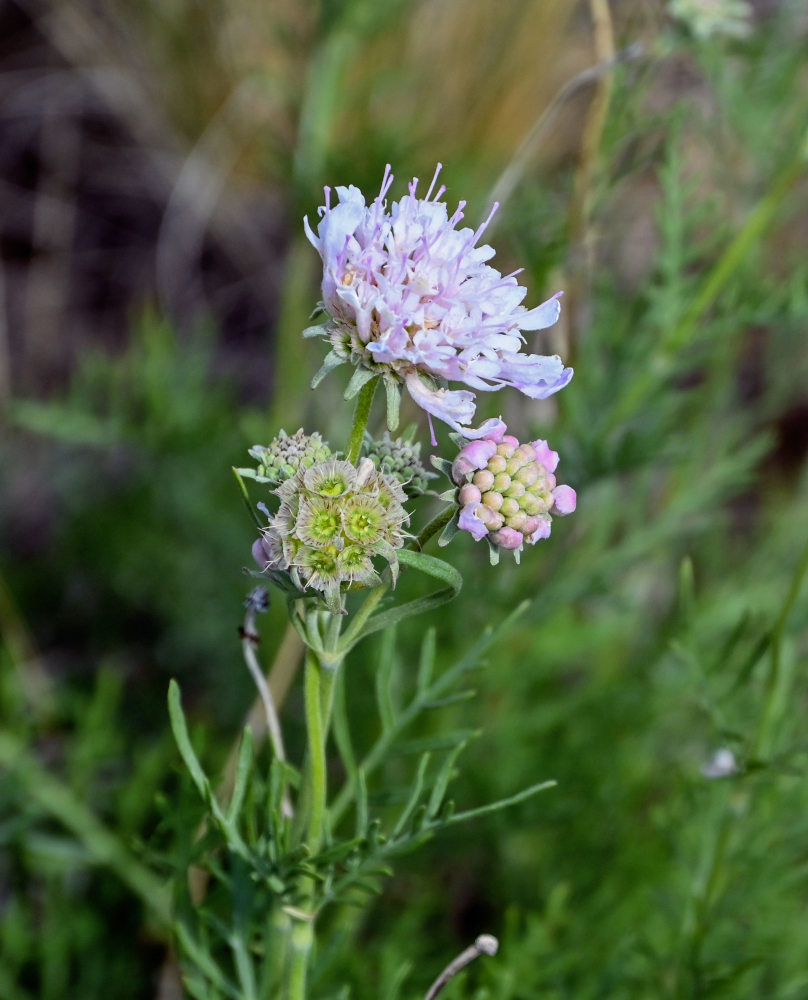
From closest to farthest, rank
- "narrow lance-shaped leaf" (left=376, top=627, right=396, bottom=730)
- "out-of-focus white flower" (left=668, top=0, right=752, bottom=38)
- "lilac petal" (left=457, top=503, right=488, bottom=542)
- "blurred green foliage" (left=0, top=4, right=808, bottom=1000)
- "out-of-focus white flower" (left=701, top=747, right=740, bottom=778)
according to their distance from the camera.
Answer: "lilac petal" (left=457, top=503, right=488, bottom=542) < "narrow lance-shaped leaf" (left=376, top=627, right=396, bottom=730) < "out-of-focus white flower" (left=701, top=747, right=740, bottom=778) < "blurred green foliage" (left=0, top=4, right=808, bottom=1000) < "out-of-focus white flower" (left=668, top=0, right=752, bottom=38)

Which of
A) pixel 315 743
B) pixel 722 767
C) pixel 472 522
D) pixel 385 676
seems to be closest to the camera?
pixel 472 522

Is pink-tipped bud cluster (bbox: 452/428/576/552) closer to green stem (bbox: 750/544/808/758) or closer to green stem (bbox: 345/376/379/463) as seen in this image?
green stem (bbox: 345/376/379/463)

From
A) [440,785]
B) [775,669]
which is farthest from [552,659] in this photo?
[440,785]

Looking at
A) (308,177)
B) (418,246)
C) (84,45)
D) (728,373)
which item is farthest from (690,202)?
(418,246)

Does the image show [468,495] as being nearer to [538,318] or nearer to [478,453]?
[478,453]

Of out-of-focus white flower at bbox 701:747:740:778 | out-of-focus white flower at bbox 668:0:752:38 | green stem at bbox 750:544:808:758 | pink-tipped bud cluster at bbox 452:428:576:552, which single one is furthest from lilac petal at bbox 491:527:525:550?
out-of-focus white flower at bbox 668:0:752:38

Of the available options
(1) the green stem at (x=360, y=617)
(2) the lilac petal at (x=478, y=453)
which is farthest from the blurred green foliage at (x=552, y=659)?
(2) the lilac petal at (x=478, y=453)

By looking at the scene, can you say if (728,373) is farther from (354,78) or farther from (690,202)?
(354,78)

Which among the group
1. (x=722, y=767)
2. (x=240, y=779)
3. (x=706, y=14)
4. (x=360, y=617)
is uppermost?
(x=706, y=14)
